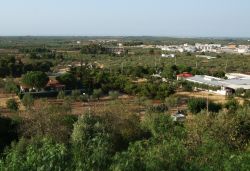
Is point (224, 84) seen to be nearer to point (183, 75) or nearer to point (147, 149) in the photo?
point (183, 75)

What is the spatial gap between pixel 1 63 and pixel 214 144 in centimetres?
4564

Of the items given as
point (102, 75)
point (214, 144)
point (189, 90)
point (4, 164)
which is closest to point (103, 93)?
point (102, 75)

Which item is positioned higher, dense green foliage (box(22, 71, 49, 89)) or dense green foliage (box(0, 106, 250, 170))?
dense green foliage (box(0, 106, 250, 170))

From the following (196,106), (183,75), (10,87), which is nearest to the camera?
(196,106)

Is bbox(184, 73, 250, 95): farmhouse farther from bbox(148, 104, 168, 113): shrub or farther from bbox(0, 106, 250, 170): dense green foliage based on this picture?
bbox(0, 106, 250, 170): dense green foliage

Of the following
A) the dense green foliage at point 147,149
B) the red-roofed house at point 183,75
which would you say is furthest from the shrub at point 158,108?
the red-roofed house at point 183,75

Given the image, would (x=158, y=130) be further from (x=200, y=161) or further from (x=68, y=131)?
(x=200, y=161)

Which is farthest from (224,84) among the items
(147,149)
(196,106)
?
(147,149)

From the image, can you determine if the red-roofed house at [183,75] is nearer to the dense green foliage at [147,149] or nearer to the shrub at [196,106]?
the shrub at [196,106]

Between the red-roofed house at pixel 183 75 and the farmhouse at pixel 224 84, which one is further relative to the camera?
the red-roofed house at pixel 183 75

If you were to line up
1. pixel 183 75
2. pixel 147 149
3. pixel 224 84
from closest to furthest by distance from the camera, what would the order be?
pixel 147 149 < pixel 224 84 < pixel 183 75

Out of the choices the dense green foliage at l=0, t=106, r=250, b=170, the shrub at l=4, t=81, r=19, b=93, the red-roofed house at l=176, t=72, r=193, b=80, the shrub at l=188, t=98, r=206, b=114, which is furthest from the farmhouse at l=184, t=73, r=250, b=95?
the dense green foliage at l=0, t=106, r=250, b=170

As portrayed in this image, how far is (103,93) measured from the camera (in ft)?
142

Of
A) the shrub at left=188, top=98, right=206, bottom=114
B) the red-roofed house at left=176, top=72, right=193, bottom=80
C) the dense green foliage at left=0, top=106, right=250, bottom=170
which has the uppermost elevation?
the dense green foliage at left=0, top=106, right=250, bottom=170
